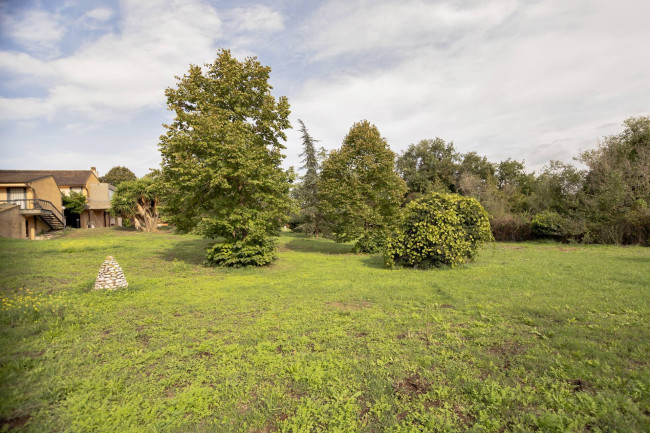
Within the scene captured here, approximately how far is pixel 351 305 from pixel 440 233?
5.56 m

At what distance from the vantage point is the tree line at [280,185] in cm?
1130

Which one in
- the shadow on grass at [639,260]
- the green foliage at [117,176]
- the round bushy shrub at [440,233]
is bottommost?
the shadow on grass at [639,260]

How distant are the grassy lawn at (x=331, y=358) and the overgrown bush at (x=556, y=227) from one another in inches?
552

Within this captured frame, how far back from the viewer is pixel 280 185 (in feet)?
40.1

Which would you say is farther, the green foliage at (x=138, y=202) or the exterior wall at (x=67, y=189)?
the exterior wall at (x=67, y=189)

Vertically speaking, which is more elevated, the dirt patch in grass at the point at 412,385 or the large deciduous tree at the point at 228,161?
the large deciduous tree at the point at 228,161

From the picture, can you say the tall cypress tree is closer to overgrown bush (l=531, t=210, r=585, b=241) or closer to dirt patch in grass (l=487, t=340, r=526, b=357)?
overgrown bush (l=531, t=210, r=585, b=241)

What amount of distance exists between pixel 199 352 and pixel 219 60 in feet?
38.8

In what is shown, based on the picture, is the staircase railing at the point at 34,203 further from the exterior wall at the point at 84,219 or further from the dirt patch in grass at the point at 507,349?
the dirt patch in grass at the point at 507,349

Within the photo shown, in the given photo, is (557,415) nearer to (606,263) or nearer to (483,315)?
(483,315)

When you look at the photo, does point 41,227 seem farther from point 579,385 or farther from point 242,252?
point 579,385

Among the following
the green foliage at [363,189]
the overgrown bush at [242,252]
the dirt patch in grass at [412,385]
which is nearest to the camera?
the dirt patch in grass at [412,385]

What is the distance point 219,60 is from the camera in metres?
12.1

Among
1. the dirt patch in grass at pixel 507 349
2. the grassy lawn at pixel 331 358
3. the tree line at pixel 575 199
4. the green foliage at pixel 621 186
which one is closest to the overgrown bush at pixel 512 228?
the tree line at pixel 575 199
